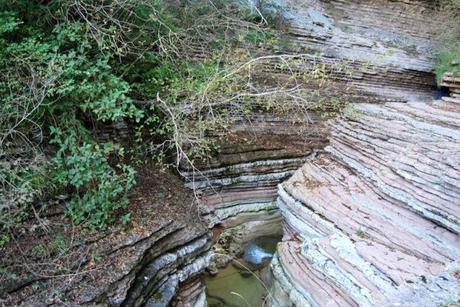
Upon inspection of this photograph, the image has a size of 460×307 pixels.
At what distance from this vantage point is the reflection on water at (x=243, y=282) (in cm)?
553

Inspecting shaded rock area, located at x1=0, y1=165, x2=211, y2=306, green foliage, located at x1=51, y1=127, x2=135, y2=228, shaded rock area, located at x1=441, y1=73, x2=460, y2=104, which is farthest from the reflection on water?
shaded rock area, located at x1=441, y1=73, x2=460, y2=104

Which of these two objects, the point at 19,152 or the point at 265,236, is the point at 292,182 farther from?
the point at 19,152

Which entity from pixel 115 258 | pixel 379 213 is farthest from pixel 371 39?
pixel 115 258

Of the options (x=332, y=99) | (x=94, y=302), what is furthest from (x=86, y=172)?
(x=332, y=99)

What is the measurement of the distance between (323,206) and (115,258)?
9.91 ft

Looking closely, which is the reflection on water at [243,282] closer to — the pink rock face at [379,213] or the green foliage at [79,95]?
the pink rock face at [379,213]

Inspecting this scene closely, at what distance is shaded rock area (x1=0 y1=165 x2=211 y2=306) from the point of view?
3.34m

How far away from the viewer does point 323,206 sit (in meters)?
5.45

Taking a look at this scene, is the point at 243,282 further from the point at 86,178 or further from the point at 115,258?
the point at 86,178

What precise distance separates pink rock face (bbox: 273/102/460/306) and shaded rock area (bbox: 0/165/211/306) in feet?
5.07

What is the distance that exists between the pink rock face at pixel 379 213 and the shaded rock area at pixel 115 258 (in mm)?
1544

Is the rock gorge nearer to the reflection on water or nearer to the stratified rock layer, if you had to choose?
the stratified rock layer

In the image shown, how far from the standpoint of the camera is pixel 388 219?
15.8 ft

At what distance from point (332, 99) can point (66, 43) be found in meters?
5.05
